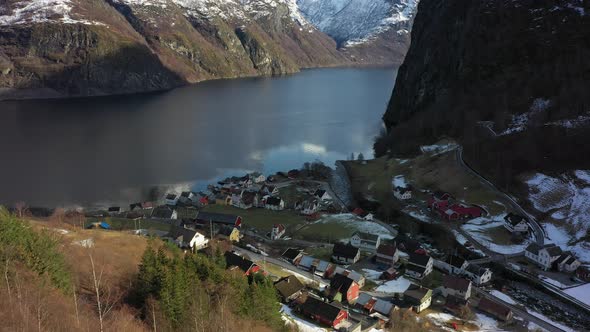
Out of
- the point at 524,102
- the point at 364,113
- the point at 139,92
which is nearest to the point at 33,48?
the point at 139,92

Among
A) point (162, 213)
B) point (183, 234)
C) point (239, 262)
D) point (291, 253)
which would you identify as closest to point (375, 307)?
point (239, 262)

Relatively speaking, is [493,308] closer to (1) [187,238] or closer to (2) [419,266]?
(2) [419,266]

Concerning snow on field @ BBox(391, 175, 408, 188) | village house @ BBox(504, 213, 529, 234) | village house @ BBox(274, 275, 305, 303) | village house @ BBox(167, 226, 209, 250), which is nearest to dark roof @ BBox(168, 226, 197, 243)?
village house @ BBox(167, 226, 209, 250)

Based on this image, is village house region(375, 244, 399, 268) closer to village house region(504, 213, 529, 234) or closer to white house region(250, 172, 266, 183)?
village house region(504, 213, 529, 234)

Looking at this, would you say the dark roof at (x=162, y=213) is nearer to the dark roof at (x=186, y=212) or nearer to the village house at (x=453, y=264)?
the dark roof at (x=186, y=212)

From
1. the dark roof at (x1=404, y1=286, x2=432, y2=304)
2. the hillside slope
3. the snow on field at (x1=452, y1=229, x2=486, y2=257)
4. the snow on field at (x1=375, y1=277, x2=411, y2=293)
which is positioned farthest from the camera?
the hillside slope

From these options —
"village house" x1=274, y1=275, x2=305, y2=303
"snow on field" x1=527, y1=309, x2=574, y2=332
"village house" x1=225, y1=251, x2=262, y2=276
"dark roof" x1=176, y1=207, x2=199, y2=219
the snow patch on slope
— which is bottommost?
"dark roof" x1=176, y1=207, x2=199, y2=219

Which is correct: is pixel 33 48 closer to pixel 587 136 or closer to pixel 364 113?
pixel 364 113
